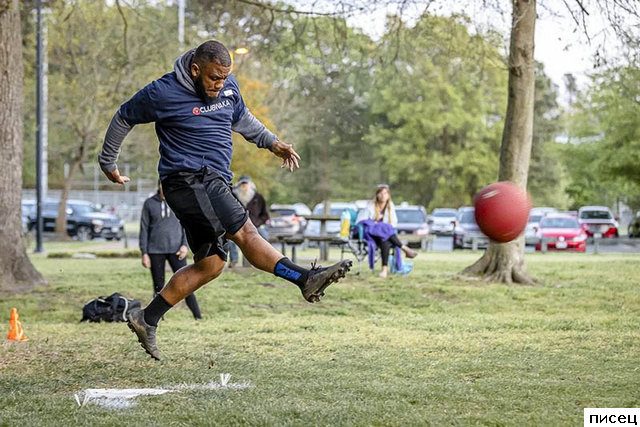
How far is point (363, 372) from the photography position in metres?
8.27

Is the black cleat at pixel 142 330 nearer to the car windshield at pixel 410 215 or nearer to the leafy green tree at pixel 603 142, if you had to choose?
the car windshield at pixel 410 215

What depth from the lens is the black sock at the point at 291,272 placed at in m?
7.46

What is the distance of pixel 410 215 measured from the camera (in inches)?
1626

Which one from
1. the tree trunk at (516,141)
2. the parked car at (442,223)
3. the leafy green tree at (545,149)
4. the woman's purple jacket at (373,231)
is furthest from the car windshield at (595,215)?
the tree trunk at (516,141)

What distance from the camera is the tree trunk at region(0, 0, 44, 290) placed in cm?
1675

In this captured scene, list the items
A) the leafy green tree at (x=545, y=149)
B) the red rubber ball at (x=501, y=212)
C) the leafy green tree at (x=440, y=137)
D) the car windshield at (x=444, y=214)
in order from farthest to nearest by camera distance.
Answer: the leafy green tree at (x=545, y=149) → the leafy green tree at (x=440, y=137) → the car windshield at (x=444, y=214) → the red rubber ball at (x=501, y=212)

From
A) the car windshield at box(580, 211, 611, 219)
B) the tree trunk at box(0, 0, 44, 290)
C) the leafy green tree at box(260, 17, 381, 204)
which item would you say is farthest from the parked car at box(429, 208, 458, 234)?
Result: the tree trunk at box(0, 0, 44, 290)

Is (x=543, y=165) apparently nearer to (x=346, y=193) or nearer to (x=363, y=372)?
(x=346, y=193)

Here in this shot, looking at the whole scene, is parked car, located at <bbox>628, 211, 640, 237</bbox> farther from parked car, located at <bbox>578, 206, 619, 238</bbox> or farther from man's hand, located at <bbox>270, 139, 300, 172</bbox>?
man's hand, located at <bbox>270, 139, 300, 172</bbox>

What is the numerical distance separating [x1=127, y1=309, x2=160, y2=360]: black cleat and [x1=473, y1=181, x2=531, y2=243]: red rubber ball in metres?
3.20

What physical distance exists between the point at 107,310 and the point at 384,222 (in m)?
7.83

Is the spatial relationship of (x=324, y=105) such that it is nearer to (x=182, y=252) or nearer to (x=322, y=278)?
(x=182, y=252)

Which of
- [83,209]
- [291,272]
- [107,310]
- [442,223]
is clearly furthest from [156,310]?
[442,223]

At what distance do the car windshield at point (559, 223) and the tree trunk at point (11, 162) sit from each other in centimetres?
2470
